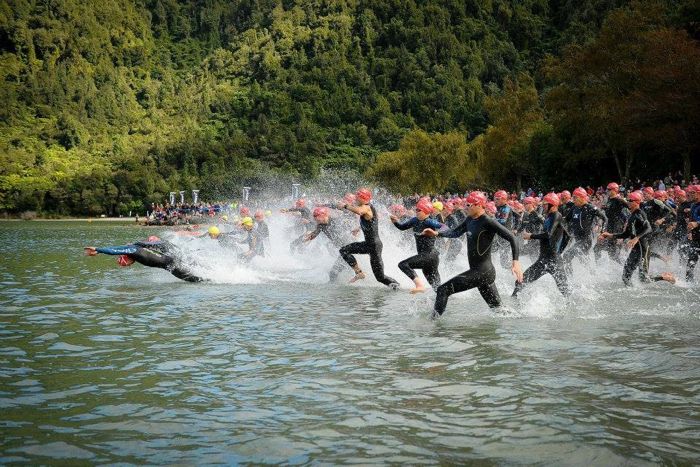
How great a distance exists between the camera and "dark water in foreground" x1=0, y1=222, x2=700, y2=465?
5820 millimetres

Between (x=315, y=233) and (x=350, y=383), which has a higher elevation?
(x=315, y=233)

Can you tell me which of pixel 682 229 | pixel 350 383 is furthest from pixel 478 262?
pixel 682 229

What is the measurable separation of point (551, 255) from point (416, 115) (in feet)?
501

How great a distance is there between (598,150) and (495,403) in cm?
4111

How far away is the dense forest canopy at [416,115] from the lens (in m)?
39.8

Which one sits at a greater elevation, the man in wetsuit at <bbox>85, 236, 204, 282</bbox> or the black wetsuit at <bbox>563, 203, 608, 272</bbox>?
the black wetsuit at <bbox>563, 203, 608, 272</bbox>

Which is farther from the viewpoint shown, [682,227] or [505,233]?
[682,227]

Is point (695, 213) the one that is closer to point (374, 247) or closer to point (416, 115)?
point (374, 247)

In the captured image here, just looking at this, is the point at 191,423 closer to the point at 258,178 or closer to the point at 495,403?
the point at 495,403

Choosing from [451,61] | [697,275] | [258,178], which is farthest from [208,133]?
[697,275]

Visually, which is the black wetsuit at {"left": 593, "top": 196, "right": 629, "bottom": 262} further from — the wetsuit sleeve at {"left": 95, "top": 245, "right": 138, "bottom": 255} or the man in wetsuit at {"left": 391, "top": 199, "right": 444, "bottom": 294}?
the wetsuit sleeve at {"left": 95, "top": 245, "right": 138, "bottom": 255}

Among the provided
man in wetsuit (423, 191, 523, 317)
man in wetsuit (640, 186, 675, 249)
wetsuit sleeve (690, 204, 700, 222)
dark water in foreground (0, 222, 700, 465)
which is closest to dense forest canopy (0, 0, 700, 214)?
man in wetsuit (640, 186, 675, 249)

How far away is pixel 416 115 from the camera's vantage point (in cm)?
16312

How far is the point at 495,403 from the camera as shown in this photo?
22.7 ft
